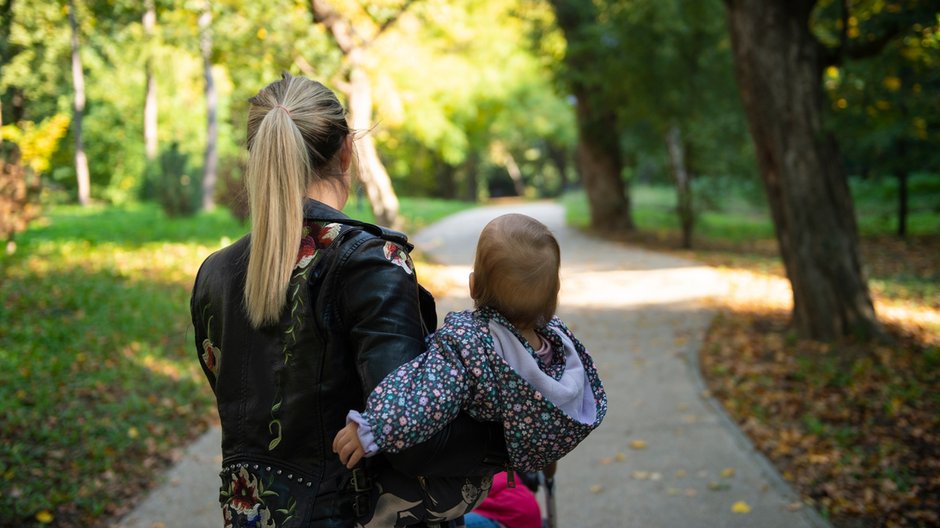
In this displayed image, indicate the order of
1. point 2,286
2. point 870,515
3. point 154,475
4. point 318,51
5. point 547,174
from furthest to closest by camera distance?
point 547,174, point 318,51, point 2,286, point 154,475, point 870,515

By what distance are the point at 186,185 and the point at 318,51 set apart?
10.4 m

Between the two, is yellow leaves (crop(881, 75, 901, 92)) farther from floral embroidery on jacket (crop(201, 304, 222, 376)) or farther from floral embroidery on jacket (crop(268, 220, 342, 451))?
floral embroidery on jacket (crop(201, 304, 222, 376))

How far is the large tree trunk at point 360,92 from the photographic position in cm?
1318

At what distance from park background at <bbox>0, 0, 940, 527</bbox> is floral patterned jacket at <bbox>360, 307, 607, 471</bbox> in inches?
25.9

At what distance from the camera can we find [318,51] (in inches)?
510

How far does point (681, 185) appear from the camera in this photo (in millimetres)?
17406

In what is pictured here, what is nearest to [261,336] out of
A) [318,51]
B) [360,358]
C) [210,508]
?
[360,358]

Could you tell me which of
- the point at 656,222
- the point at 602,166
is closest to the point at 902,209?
the point at 602,166

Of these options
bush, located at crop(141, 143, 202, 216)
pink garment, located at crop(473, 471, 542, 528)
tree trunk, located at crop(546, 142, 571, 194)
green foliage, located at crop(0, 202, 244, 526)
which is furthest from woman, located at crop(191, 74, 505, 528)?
tree trunk, located at crop(546, 142, 571, 194)

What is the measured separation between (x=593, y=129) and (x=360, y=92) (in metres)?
8.49

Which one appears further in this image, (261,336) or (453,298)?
(453,298)

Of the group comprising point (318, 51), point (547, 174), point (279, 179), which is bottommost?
point (547, 174)

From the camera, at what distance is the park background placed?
5.77m

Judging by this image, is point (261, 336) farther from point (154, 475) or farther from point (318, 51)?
point (318, 51)
